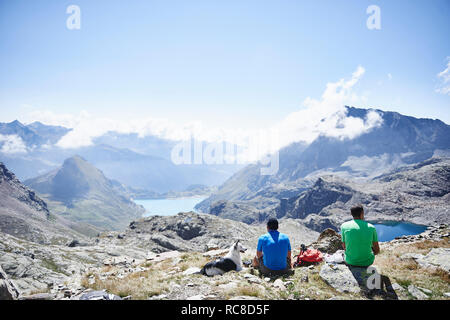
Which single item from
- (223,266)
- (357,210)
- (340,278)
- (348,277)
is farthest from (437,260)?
(223,266)

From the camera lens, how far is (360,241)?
33.5 ft

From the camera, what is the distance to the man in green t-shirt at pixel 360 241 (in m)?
10.2

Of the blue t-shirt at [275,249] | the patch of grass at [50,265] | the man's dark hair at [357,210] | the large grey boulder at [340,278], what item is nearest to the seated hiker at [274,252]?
the blue t-shirt at [275,249]

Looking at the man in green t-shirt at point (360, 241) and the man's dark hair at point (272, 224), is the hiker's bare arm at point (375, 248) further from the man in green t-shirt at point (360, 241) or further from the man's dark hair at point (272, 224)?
the man's dark hair at point (272, 224)

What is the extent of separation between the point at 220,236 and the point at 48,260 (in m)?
93.7

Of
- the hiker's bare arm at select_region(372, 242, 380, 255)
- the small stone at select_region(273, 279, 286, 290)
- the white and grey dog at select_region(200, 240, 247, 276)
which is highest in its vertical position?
the hiker's bare arm at select_region(372, 242, 380, 255)

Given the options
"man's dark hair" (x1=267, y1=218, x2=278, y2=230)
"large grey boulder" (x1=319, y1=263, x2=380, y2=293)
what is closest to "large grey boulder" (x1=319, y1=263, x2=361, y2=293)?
"large grey boulder" (x1=319, y1=263, x2=380, y2=293)

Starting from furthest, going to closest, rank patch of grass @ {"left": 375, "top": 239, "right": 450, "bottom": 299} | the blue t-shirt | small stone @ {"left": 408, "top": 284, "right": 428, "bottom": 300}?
the blue t-shirt
patch of grass @ {"left": 375, "top": 239, "right": 450, "bottom": 299}
small stone @ {"left": 408, "top": 284, "right": 428, "bottom": 300}

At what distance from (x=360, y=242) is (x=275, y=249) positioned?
3.76m

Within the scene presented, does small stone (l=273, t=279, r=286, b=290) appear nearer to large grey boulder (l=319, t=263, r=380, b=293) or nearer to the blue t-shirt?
the blue t-shirt

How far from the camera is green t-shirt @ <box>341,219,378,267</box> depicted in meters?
10.2

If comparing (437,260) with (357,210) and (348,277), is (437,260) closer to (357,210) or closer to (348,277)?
(357,210)
